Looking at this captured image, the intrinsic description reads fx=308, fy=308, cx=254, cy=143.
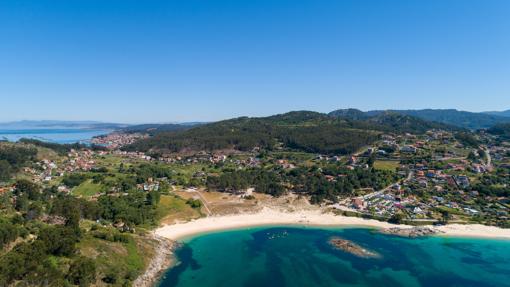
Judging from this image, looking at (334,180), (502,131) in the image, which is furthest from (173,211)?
(502,131)

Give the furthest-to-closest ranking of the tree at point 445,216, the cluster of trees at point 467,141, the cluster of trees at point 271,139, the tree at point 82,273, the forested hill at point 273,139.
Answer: the forested hill at point 273,139
the cluster of trees at point 271,139
the cluster of trees at point 467,141
the tree at point 445,216
the tree at point 82,273

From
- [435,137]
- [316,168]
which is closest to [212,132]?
[316,168]

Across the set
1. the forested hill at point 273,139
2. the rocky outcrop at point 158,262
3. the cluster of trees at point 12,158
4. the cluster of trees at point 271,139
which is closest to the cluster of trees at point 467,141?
the forested hill at point 273,139

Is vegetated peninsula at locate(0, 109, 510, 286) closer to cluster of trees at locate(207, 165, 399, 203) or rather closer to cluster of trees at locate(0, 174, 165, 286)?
cluster of trees at locate(0, 174, 165, 286)

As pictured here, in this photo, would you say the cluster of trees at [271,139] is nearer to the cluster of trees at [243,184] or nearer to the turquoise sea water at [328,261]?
the cluster of trees at [243,184]

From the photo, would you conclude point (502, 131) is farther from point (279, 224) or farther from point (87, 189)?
point (87, 189)

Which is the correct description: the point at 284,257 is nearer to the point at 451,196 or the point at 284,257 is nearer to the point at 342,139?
the point at 451,196
